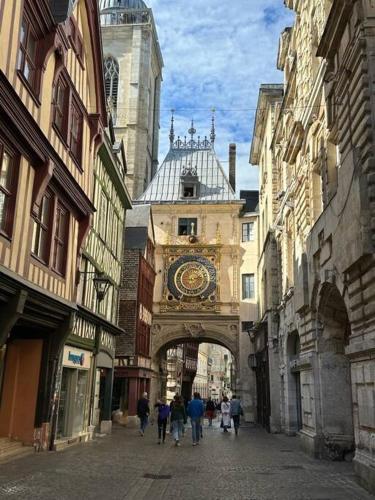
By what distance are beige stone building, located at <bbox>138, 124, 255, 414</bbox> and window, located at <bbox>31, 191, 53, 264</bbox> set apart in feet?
63.1

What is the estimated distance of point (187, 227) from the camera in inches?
1250

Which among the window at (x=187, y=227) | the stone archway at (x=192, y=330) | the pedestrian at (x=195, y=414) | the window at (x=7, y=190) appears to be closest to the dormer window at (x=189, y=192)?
the window at (x=187, y=227)

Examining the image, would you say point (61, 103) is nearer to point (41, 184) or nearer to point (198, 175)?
point (41, 184)

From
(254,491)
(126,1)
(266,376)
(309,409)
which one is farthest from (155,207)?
(126,1)

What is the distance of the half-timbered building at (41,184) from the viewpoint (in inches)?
351

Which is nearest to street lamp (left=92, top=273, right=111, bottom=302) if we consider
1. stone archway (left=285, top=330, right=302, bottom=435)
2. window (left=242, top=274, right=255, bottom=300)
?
stone archway (left=285, top=330, right=302, bottom=435)

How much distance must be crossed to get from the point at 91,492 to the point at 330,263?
626cm

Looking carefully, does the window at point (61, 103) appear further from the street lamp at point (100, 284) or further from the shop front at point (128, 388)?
the shop front at point (128, 388)

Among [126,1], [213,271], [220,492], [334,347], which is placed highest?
[126,1]

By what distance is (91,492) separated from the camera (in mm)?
7578

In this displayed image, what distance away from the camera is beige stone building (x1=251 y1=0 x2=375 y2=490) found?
8.31 m

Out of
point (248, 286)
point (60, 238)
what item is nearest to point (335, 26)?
point (60, 238)

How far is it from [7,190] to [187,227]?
23.0 meters

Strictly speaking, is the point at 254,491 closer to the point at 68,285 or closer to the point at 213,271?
the point at 68,285
